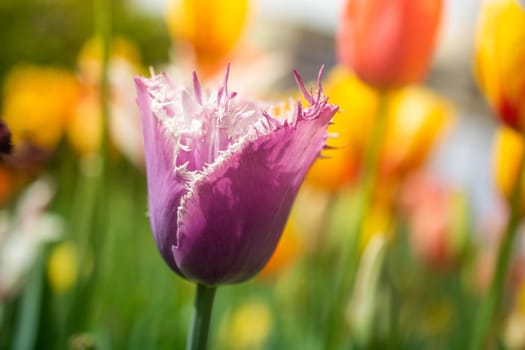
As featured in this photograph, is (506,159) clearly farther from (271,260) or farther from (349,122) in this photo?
(271,260)

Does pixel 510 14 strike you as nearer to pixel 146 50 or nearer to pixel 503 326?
pixel 503 326

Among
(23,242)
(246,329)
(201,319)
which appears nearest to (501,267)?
(201,319)

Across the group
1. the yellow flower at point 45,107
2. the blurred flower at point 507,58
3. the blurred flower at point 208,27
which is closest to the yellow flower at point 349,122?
the blurred flower at point 208,27

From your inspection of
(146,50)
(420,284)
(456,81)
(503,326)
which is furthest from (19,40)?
(456,81)

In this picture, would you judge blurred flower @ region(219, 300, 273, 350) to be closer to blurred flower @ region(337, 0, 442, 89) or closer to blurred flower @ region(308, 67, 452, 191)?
blurred flower @ region(308, 67, 452, 191)

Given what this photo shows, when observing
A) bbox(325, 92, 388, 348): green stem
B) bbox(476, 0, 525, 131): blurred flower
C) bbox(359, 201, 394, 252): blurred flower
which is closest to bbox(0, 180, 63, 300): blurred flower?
bbox(325, 92, 388, 348): green stem

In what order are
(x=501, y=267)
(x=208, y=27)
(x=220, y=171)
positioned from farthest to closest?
(x=208, y=27)
(x=501, y=267)
(x=220, y=171)
